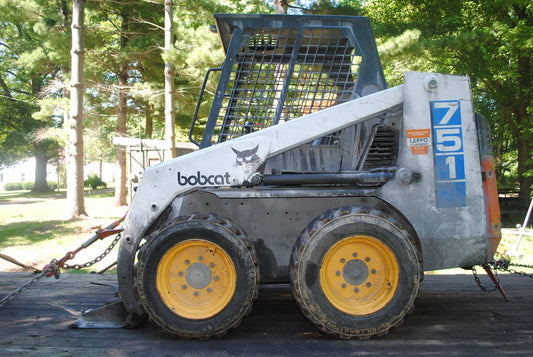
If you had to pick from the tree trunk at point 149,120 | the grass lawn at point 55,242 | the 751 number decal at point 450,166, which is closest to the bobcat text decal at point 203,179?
the 751 number decal at point 450,166

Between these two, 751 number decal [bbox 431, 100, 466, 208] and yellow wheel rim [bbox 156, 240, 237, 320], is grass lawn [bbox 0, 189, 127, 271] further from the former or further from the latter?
751 number decal [bbox 431, 100, 466, 208]

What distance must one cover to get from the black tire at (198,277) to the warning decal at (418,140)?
1583mm

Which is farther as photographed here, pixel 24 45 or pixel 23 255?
pixel 24 45

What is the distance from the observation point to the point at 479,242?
3.67 meters

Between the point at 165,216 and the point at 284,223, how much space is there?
41.8 inches

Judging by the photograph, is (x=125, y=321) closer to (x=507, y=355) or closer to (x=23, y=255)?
(x=507, y=355)

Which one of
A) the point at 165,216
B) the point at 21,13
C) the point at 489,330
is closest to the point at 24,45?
the point at 21,13

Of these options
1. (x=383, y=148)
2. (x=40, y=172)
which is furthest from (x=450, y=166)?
(x=40, y=172)

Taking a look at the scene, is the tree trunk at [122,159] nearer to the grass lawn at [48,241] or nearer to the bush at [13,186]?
the grass lawn at [48,241]

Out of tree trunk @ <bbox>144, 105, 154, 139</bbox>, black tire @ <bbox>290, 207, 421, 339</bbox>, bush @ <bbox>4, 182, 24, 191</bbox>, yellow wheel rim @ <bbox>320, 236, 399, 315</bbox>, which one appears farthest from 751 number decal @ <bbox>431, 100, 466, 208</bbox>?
bush @ <bbox>4, 182, 24, 191</bbox>

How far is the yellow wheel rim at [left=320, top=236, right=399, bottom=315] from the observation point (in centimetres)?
350

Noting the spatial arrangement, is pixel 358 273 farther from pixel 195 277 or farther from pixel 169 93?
pixel 169 93

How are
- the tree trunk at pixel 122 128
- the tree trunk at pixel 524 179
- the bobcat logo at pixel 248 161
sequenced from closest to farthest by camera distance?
the bobcat logo at pixel 248 161 < the tree trunk at pixel 524 179 < the tree trunk at pixel 122 128

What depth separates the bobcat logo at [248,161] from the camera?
143 inches
